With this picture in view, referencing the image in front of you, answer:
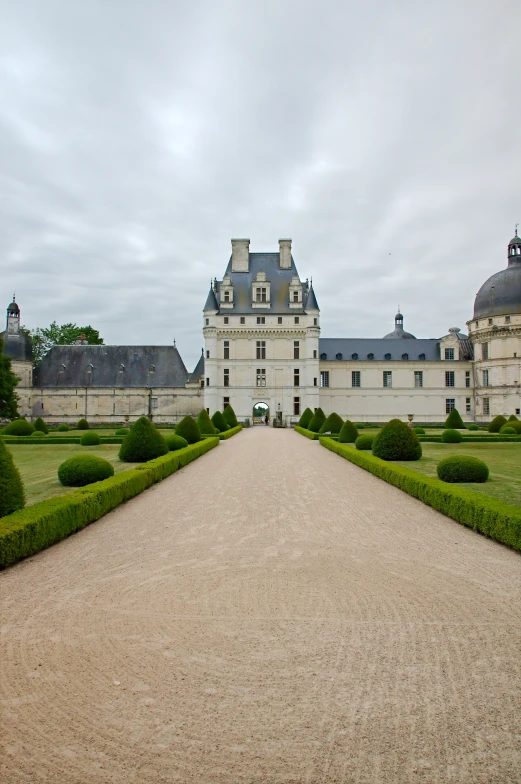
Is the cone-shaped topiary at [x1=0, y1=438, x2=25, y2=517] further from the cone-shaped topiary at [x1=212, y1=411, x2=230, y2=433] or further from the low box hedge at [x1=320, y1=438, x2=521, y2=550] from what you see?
the cone-shaped topiary at [x1=212, y1=411, x2=230, y2=433]

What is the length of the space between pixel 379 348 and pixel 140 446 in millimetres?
40441

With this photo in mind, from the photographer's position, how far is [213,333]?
1993 inches

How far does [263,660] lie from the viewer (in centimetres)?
417

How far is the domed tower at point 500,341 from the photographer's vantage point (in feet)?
158

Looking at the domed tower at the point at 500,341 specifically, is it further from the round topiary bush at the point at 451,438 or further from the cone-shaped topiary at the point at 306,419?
the round topiary bush at the point at 451,438

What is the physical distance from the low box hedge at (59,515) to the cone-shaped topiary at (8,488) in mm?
158

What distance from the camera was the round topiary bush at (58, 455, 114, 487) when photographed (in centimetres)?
1208

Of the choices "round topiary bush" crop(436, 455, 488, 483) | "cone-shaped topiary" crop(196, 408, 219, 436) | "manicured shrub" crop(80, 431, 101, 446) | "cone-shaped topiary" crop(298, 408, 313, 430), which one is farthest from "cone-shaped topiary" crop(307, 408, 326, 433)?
"round topiary bush" crop(436, 455, 488, 483)

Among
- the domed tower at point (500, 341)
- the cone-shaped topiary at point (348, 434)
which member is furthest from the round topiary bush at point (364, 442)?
the domed tower at point (500, 341)

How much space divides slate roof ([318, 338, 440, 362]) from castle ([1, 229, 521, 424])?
104 millimetres

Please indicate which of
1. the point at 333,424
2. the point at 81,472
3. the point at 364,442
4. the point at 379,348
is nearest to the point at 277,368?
the point at 379,348

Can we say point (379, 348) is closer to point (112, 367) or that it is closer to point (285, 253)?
point (285, 253)

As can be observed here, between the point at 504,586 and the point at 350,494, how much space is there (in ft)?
19.9

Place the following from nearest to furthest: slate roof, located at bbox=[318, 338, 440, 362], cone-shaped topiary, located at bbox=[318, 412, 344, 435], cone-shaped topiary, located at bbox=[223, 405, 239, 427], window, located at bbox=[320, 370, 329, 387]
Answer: cone-shaped topiary, located at bbox=[318, 412, 344, 435]
cone-shaped topiary, located at bbox=[223, 405, 239, 427]
window, located at bbox=[320, 370, 329, 387]
slate roof, located at bbox=[318, 338, 440, 362]
